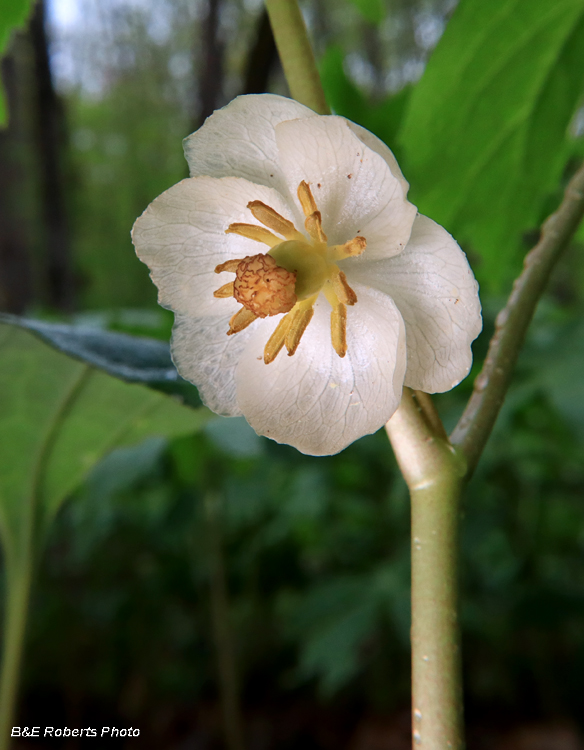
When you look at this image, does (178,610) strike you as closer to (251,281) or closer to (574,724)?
(574,724)

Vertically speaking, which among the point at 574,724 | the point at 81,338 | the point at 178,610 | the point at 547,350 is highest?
the point at 81,338

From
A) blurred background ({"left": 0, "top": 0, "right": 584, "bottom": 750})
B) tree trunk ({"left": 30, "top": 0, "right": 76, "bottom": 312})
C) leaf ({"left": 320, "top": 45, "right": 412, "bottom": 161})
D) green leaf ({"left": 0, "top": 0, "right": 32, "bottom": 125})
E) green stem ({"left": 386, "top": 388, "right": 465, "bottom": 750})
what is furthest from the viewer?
tree trunk ({"left": 30, "top": 0, "right": 76, "bottom": 312})

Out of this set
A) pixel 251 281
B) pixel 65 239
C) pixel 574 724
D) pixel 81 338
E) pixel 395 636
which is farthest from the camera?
pixel 65 239

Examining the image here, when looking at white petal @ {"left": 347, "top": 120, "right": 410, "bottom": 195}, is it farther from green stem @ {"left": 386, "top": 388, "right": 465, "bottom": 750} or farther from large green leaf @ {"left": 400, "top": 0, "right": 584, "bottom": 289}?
large green leaf @ {"left": 400, "top": 0, "right": 584, "bottom": 289}

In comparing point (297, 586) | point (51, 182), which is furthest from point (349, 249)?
point (51, 182)

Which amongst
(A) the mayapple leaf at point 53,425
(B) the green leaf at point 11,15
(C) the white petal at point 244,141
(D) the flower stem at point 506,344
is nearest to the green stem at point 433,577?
(D) the flower stem at point 506,344

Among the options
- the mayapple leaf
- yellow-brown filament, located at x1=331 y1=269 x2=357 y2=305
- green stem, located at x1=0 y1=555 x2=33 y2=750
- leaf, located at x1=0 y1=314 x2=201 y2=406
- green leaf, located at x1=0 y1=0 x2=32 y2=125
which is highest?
green leaf, located at x1=0 y1=0 x2=32 y2=125

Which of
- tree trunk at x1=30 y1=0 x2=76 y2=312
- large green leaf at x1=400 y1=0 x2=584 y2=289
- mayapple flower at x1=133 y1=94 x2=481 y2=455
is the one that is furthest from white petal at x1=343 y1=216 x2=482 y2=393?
tree trunk at x1=30 y1=0 x2=76 y2=312

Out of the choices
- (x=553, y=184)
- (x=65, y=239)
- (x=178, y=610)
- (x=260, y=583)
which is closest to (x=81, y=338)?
(x=553, y=184)

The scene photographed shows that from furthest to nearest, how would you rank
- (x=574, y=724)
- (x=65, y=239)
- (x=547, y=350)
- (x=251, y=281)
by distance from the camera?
(x=65, y=239), (x=574, y=724), (x=547, y=350), (x=251, y=281)
